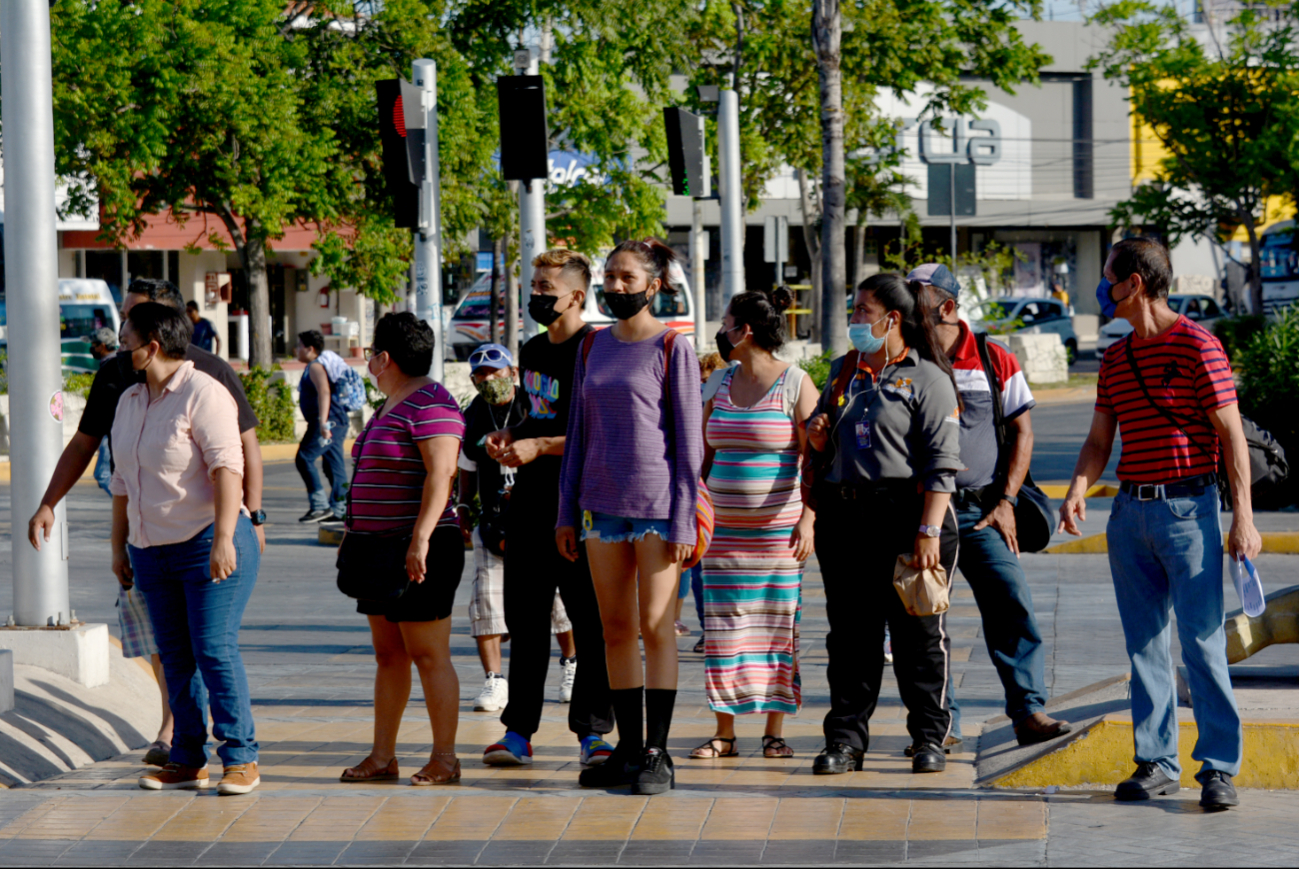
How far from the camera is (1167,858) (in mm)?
4711

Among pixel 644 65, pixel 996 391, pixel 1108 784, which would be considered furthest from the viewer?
pixel 644 65

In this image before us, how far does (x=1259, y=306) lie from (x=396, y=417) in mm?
29459

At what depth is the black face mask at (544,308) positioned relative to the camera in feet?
19.7

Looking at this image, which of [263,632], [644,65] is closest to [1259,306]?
[644,65]

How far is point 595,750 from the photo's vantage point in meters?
5.98

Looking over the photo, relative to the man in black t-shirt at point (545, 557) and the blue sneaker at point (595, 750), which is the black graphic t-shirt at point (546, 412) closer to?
the man in black t-shirt at point (545, 557)

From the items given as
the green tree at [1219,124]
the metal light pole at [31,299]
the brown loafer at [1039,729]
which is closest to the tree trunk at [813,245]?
the green tree at [1219,124]

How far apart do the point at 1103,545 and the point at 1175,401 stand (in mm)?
7431

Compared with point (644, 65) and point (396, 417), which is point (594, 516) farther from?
point (644, 65)

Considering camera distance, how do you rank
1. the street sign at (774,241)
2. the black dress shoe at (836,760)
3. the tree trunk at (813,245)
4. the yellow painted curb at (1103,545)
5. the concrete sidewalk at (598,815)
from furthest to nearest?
the tree trunk at (813,245), the street sign at (774,241), the yellow painted curb at (1103,545), the black dress shoe at (836,760), the concrete sidewalk at (598,815)

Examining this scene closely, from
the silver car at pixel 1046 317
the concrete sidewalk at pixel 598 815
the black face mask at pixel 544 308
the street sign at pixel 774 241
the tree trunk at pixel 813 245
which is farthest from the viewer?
the silver car at pixel 1046 317

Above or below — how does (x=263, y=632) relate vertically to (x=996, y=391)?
below


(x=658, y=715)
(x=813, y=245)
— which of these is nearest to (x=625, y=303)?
(x=658, y=715)

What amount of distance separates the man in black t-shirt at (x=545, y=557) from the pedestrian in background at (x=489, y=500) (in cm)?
57
